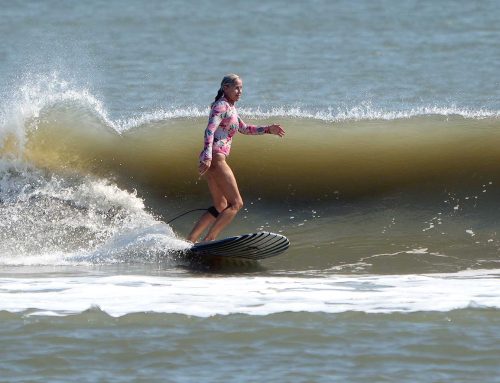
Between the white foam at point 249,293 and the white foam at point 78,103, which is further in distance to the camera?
the white foam at point 78,103

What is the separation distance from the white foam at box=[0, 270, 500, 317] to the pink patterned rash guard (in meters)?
1.22

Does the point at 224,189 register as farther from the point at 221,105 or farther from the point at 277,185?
the point at 277,185

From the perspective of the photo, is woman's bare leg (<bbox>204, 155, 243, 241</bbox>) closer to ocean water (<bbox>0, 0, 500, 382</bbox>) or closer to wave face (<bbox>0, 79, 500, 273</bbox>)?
ocean water (<bbox>0, 0, 500, 382</bbox>)

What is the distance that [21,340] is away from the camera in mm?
8172

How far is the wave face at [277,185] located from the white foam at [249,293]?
2.66ft

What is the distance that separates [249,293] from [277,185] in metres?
4.69

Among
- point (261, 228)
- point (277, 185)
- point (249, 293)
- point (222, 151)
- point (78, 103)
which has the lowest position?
point (249, 293)

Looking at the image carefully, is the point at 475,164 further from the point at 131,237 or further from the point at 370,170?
the point at 131,237

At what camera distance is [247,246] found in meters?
10.8

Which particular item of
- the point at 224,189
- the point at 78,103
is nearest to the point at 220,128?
the point at 224,189

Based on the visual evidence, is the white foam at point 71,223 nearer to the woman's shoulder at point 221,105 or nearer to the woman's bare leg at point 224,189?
the woman's bare leg at point 224,189

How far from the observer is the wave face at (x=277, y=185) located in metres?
11.8

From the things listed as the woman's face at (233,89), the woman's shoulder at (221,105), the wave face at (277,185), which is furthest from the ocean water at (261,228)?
the woman's face at (233,89)

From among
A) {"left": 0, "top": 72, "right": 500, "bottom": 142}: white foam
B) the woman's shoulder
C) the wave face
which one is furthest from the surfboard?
{"left": 0, "top": 72, "right": 500, "bottom": 142}: white foam
